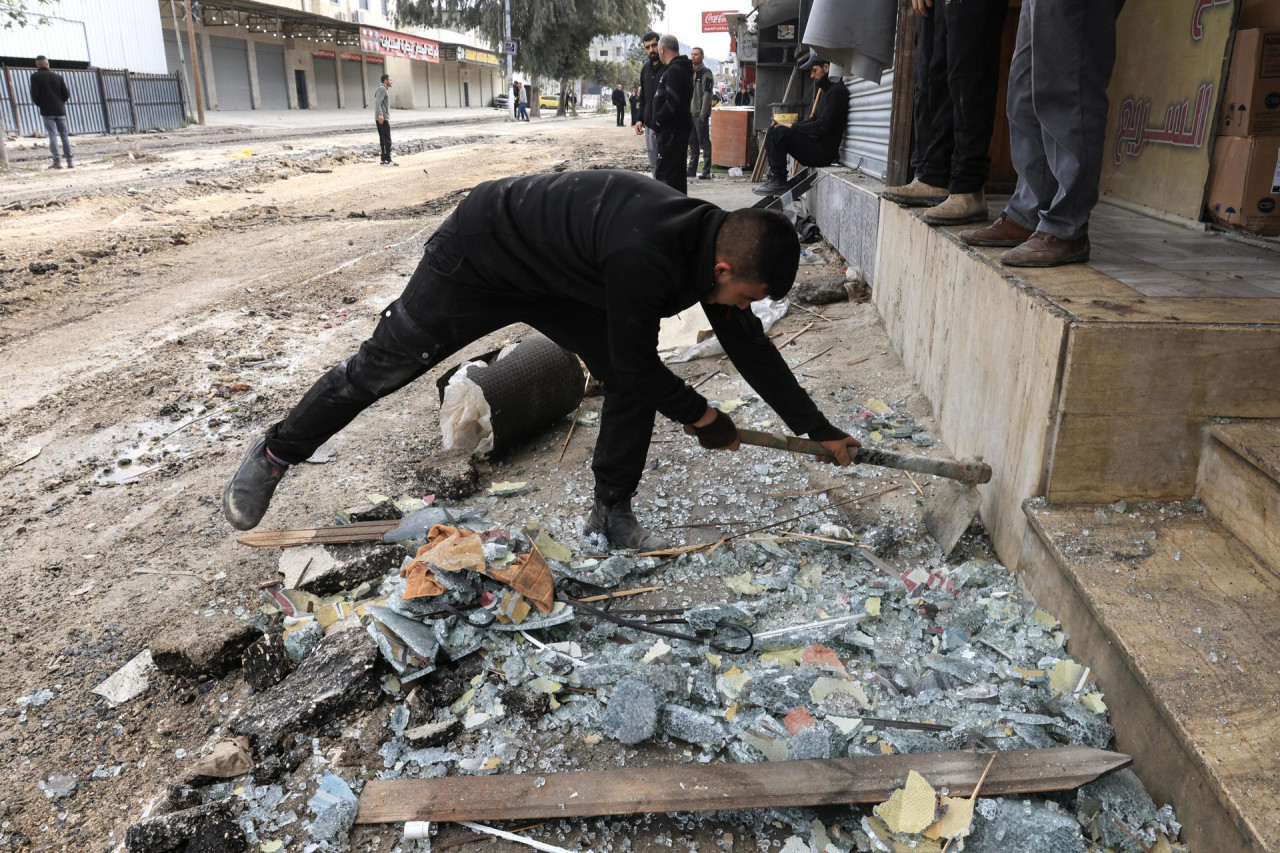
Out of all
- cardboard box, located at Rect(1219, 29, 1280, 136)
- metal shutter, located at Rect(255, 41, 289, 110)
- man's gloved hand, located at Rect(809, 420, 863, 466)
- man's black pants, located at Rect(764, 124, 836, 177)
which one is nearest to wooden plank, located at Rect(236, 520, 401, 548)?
man's gloved hand, located at Rect(809, 420, 863, 466)

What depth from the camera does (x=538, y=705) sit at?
7.72 ft

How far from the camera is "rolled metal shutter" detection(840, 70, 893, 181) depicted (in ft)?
23.4

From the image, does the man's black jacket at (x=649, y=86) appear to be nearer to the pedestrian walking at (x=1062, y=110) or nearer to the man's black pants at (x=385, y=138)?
the pedestrian walking at (x=1062, y=110)

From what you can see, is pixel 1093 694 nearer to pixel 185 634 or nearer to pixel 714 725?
pixel 714 725

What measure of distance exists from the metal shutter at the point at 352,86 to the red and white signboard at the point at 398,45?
5.32ft

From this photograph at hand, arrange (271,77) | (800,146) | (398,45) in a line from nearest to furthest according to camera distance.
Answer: (800,146) < (271,77) < (398,45)

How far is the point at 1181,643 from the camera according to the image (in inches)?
78.8

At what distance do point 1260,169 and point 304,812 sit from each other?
4.39 meters

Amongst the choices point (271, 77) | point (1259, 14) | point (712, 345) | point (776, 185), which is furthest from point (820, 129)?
point (271, 77)

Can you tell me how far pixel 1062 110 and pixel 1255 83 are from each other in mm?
1596

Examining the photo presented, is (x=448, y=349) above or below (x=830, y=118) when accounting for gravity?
below

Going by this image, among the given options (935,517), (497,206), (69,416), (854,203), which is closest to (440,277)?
(497,206)

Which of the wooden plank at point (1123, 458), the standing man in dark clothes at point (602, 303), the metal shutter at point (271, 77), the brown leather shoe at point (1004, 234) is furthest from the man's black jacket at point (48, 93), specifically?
the metal shutter at point (271, 77)

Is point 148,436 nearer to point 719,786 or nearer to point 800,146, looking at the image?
point 719,786
